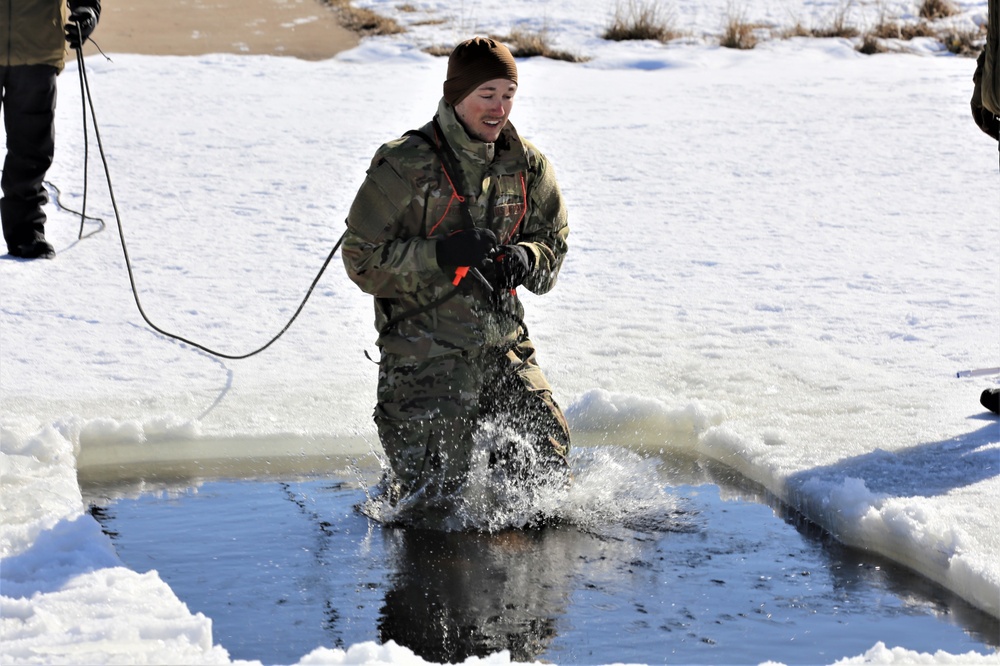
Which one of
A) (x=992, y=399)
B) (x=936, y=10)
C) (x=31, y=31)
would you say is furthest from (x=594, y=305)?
(x=936, y=10)

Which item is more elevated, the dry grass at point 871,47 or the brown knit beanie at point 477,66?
the brown knit beanie at point 477,66

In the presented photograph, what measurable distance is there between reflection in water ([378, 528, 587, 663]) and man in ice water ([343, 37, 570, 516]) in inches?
10.0

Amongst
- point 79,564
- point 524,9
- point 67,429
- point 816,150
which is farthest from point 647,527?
point 524,9

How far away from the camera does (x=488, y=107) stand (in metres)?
4.11

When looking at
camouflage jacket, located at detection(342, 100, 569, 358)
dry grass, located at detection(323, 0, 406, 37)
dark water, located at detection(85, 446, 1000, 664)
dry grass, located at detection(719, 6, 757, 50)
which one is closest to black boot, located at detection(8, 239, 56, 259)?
dark water, located at detection(85, 446, 1000, 664)

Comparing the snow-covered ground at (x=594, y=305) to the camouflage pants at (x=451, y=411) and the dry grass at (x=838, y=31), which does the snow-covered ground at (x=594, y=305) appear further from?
the dry grass at (x=838, y=31)

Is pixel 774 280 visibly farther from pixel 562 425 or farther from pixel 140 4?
pixel 140 4

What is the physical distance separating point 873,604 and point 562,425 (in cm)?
121

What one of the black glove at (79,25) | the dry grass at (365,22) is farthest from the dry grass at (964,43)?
the black glove at (79,25)

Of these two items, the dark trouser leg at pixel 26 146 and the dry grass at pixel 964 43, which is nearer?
the dark trouser leg at pixel 26 146

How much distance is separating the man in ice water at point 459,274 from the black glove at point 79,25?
3.20m

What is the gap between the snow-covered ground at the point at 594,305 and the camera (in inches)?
158

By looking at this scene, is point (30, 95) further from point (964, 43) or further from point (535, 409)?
point (964, 43)

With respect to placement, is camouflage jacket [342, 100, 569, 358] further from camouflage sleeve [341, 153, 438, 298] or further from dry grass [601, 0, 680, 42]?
dry grass [601, 0, 680, 42]
